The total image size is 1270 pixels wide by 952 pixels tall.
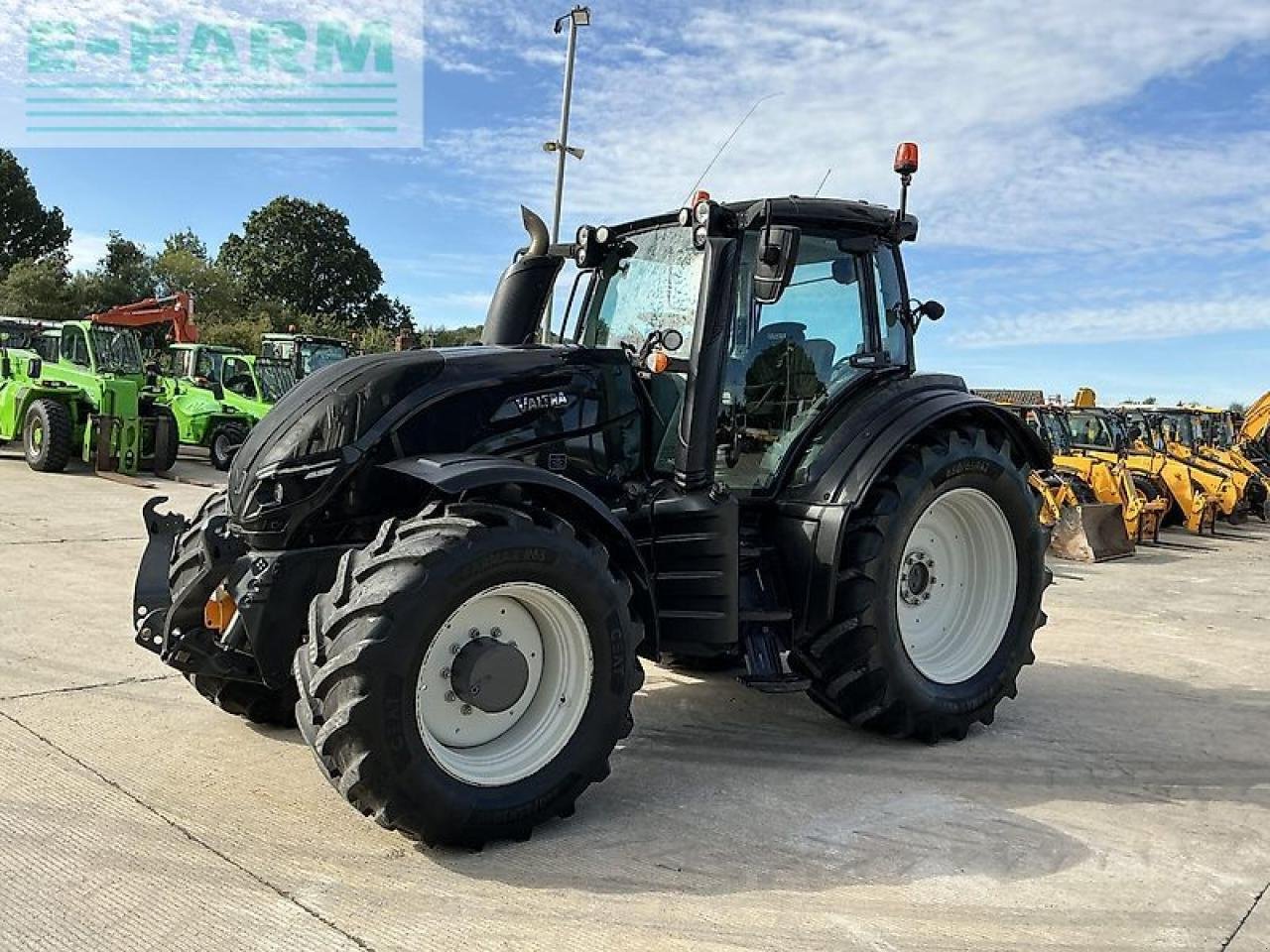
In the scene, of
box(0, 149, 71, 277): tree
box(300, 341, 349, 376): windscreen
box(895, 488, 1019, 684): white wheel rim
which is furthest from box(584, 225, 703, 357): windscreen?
box(0, 149, 71, 277): tree

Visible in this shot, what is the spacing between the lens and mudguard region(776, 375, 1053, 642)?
172 inches

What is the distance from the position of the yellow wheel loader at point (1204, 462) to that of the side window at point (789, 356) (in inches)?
547

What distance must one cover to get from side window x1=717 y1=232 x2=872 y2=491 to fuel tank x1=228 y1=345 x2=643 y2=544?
19.2 inches

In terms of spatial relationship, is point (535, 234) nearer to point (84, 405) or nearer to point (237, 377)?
point (84, 405)

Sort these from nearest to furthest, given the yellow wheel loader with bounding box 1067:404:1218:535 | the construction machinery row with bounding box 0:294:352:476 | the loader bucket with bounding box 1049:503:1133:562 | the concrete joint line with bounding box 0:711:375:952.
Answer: the concrete joint line with bounding box 0:711:375:952, the loader bucket with bounding box 1049:503:1133:562, the construction machinery row with bounding box 0:294:352:476, the yellow wheel loader with bounding box 1067:404:1218:535

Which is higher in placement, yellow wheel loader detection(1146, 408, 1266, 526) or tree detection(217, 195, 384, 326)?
tree detection(217, 195, 384, 326)

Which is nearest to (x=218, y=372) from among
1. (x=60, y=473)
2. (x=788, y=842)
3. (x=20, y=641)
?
(x=60, y=473)

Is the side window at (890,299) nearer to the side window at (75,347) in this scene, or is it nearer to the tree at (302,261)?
the side window at (75,347)

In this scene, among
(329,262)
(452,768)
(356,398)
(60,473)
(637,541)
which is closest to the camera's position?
(452,768)

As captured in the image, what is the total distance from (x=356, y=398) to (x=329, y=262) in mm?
50174

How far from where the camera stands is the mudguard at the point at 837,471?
4.37 metres

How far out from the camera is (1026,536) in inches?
202

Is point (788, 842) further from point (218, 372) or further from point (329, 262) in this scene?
point (329, 262)

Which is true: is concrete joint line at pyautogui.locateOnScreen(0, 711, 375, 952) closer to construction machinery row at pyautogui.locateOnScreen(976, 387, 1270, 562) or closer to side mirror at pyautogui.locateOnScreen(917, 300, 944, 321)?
side mirror at pyautogui.locateOnScreen(917, 300, 944, 321)
